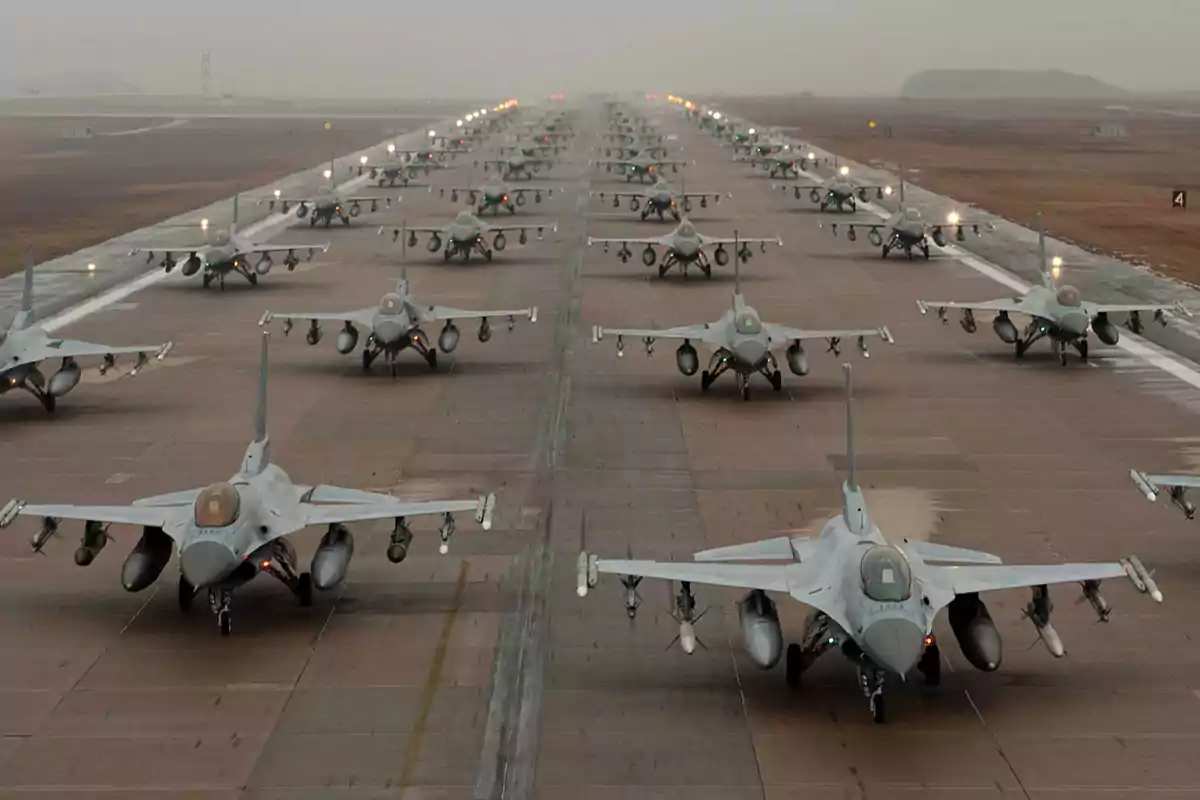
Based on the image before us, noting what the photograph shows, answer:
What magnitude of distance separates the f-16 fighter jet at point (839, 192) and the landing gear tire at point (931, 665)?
9005 centimetres

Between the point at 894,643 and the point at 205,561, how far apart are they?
1212 centimetres

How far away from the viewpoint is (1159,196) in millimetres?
128500

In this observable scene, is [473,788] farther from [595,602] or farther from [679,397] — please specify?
[679,397]

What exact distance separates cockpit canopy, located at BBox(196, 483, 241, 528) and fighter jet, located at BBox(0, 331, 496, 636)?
0.06ft

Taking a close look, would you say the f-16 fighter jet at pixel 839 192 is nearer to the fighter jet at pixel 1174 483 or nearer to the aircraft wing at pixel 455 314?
the aircraft wing at pixel 455 314

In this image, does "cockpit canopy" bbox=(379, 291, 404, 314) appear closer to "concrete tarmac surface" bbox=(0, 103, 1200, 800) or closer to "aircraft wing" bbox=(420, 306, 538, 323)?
"aircraft wing" bbox=(420, 306, 538, 323)

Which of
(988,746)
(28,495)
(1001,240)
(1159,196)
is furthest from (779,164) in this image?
(988,746)

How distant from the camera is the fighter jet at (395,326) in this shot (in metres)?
50.2

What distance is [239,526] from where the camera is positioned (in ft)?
84.4

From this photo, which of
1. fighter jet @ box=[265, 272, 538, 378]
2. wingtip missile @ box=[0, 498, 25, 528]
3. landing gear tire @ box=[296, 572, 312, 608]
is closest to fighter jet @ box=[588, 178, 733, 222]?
fighter jet @ box=[265, 272, 538, 378]

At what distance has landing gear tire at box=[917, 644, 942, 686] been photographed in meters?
24.0

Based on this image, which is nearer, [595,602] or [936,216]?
[595,602]

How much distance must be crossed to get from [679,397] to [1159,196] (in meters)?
95.4

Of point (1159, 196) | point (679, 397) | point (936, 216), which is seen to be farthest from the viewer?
point (1159, 196)
